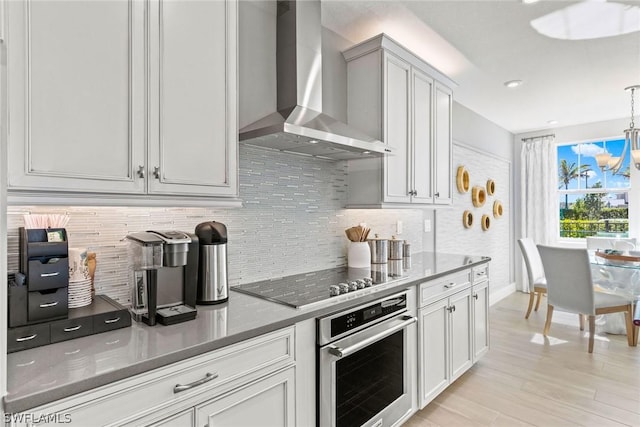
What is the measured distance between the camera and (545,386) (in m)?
2.68

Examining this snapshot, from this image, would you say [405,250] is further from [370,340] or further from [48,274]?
[48,274]

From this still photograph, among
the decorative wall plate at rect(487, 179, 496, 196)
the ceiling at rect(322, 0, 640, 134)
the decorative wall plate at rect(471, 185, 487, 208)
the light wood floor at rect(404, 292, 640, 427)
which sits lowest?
the light wood floor at rect(404, 292, 640, 427)

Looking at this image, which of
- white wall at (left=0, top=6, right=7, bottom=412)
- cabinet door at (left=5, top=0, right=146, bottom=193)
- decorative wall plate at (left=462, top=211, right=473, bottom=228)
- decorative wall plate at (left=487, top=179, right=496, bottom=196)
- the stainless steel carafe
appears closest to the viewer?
white wall at (left=0, top=6, right=7, bottom=412)

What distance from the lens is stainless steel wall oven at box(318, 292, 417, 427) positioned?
61.7 inches

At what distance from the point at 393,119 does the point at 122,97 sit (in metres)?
1.78

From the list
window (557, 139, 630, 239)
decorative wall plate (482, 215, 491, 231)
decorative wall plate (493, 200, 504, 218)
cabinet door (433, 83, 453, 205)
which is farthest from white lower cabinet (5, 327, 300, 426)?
window (557, 139, 630, 239)

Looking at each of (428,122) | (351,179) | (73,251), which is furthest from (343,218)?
(73,251)

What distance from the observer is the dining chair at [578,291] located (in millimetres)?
3303

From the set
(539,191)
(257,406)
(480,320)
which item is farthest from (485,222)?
(257,406)

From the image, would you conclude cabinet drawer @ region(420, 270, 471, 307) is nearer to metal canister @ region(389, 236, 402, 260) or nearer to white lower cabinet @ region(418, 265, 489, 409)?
white lower cabinet @ region(418, 265, 489, 409)

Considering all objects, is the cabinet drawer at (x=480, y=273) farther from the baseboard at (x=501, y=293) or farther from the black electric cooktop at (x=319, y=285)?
the baseboard at (x=501, y=293)

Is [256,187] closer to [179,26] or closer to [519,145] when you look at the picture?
[179,26]

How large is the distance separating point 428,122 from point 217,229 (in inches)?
79.2

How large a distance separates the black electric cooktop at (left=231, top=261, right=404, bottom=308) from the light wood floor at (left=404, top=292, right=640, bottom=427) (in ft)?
3.17
